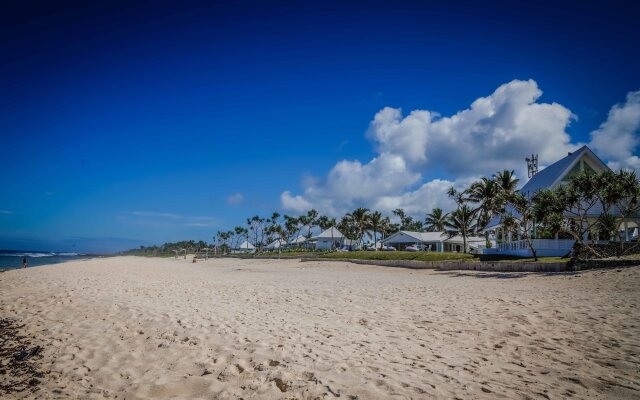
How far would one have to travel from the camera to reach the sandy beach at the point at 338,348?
3.98 meters

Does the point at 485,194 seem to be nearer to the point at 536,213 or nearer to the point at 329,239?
the point at 536,213

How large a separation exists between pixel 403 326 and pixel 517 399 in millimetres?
3171

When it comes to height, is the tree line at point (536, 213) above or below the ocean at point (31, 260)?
above

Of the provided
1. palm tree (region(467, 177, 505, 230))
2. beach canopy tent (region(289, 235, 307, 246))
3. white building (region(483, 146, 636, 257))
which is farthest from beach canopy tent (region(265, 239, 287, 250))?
white building (region(483, 146, 636, 257))

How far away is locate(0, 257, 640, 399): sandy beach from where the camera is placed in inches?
157

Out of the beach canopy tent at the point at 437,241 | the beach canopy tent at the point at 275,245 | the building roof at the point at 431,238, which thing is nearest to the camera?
the building roof at the point at 431,238

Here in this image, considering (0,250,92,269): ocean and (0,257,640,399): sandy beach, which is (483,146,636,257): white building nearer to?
(0,257,640,399): sandy beach

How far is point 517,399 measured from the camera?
3.64m

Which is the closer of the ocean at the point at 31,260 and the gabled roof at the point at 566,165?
the gabled roof at the point at 566,165

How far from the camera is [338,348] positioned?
5277mm

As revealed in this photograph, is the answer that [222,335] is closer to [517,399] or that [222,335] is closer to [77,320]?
[77,320]

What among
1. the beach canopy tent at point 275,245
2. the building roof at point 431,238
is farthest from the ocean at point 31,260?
the building roof at point 431,238

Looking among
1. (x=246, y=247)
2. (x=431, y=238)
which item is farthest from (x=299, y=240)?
(x=431, y=238)

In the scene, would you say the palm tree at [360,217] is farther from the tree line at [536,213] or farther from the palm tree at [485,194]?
the palm tree at [485,194]
